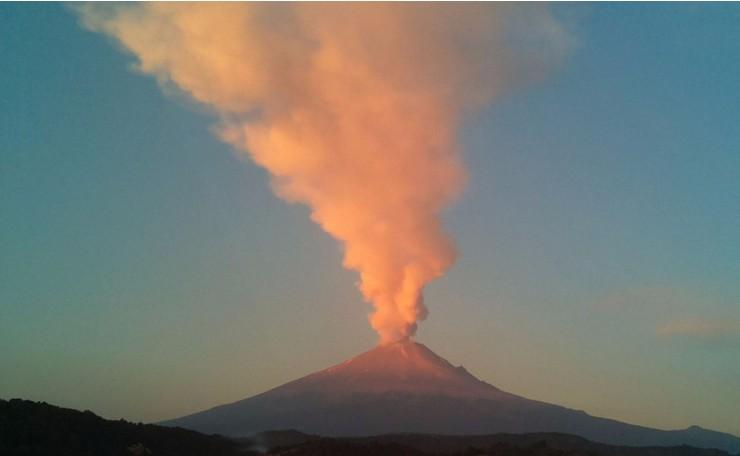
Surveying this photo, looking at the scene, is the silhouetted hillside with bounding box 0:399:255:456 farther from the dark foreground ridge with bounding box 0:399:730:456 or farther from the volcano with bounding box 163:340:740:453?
the volcano with bounding box 163:340:740:453

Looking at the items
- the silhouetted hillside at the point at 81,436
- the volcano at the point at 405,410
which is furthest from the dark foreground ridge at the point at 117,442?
the volcano at the point at 405,410

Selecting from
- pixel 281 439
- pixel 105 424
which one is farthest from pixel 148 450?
pixel 281 439

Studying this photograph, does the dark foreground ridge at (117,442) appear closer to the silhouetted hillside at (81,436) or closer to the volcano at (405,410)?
the silhouetted hillside at (81,436)

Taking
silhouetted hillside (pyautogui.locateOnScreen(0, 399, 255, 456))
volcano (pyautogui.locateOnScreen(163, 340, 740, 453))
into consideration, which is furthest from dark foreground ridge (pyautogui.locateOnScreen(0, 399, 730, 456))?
volcano (pyautogui.locateOnScreen(163, 340, 740, 453))

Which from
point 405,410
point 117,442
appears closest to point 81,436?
point 117,442

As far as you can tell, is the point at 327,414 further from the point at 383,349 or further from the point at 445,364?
the point at 445,364
